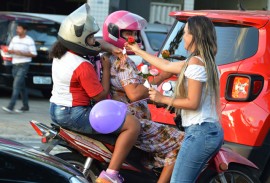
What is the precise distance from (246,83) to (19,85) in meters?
7.19

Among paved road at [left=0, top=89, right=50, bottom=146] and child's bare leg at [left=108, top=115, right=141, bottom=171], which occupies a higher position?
child's bare leg at [left=108, top=115, right=141, bottom=171]

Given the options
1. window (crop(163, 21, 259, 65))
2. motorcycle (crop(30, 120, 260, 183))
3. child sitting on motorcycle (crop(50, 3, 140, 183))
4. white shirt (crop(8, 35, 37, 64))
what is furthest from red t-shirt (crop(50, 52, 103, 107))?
white shirt (crop(8, 35, 37, 64))

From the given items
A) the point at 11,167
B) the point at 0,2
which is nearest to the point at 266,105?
Result: the point at 11,167

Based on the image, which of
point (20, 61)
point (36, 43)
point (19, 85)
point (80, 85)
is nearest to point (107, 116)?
point (80, 85)

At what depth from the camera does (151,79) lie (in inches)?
216

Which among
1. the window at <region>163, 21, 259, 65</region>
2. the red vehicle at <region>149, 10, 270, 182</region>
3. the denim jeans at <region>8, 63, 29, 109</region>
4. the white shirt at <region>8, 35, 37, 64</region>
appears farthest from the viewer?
the white shirt at <region>8, 35, 37, 64</region>

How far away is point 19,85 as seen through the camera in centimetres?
1280

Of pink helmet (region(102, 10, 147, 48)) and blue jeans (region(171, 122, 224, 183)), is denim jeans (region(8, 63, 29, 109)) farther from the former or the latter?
blue jeans (region(171, 122, 224, 183))

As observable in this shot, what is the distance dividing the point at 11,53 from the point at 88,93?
26.1 ft

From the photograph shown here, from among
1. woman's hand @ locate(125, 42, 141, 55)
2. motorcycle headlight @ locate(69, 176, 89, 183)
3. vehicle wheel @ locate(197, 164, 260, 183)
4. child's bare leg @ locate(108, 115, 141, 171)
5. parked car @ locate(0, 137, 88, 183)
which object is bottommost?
vehicle wheel @ locate(197, 164, 260, 183)

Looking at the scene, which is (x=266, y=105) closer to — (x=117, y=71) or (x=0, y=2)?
(x=117, y=71)

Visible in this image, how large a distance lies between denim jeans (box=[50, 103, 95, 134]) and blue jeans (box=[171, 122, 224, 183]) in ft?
2.88

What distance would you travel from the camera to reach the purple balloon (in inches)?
209

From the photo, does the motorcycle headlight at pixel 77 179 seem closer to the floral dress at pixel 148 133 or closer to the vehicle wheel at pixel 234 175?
the floral dress at pixel 148 133
